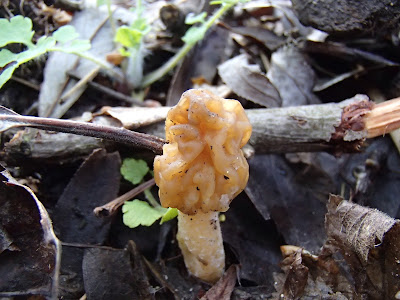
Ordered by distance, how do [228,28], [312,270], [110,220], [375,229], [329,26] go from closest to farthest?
1. [375,229]
2. [312,270]
3. [110,220]
4. [329,26]
5. [228,28]

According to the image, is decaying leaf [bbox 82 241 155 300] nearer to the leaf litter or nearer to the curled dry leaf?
the leaf litter

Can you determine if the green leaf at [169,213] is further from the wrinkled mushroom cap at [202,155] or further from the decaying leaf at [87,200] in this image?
the decaying leaf at [87,200]

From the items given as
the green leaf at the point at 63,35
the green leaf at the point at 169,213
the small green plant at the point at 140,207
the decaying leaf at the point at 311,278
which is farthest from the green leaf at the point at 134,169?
the decaying leaf at the point at 311,278

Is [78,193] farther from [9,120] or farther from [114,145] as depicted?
[9,120]

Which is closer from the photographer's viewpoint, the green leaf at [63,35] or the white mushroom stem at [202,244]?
the white mushroom stem at [202,244]

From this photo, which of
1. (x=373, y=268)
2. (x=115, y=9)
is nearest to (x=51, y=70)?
(x=115, y=9)

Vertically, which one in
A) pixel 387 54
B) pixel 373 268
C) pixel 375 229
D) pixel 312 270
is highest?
pixel 387 54

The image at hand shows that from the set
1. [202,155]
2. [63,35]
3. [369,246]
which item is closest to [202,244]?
[202,155]
